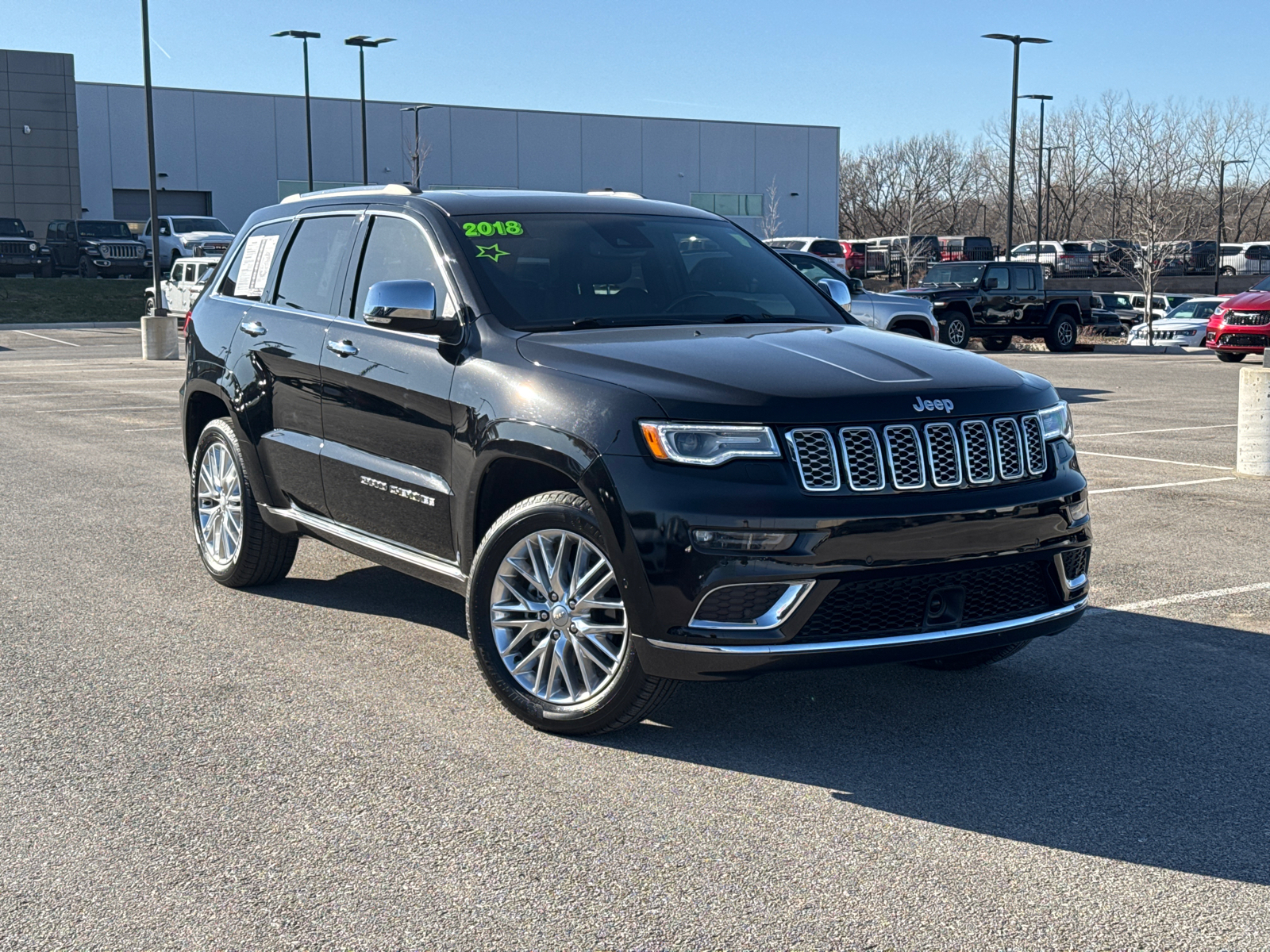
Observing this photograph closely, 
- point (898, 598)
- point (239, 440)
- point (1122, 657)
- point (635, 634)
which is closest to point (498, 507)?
point (635, 634)

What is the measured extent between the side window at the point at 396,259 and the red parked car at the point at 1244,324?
65.3 ft

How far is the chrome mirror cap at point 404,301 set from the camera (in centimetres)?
516

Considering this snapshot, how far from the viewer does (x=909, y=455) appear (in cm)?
441

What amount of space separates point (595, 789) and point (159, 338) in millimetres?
24152

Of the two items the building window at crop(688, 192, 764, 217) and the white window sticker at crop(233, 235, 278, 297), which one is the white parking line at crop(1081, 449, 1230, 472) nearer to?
the white window sticker at crop(233, 235, 278, 297)

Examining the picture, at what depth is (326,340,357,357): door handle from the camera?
5793 millimetres

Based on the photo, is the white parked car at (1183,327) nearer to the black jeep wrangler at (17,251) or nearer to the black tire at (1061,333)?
the black tire at (1061,333)

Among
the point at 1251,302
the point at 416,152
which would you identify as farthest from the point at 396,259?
the point at 416,152

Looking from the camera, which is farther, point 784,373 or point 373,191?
point 373,191

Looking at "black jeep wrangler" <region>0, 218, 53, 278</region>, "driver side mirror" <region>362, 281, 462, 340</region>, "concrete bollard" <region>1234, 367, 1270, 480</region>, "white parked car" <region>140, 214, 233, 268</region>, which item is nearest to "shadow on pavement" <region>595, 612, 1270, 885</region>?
"driver side mirror" <region>362, 281, 462, 340</region>

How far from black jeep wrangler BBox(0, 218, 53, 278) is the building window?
3245cm

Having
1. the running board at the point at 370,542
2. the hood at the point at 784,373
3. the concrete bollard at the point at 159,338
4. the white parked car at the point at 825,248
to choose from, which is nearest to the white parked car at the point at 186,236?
the concrete bollard at the point at 159,338

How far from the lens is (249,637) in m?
6.01

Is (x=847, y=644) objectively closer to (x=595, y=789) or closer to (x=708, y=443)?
(x=708, y=443)
